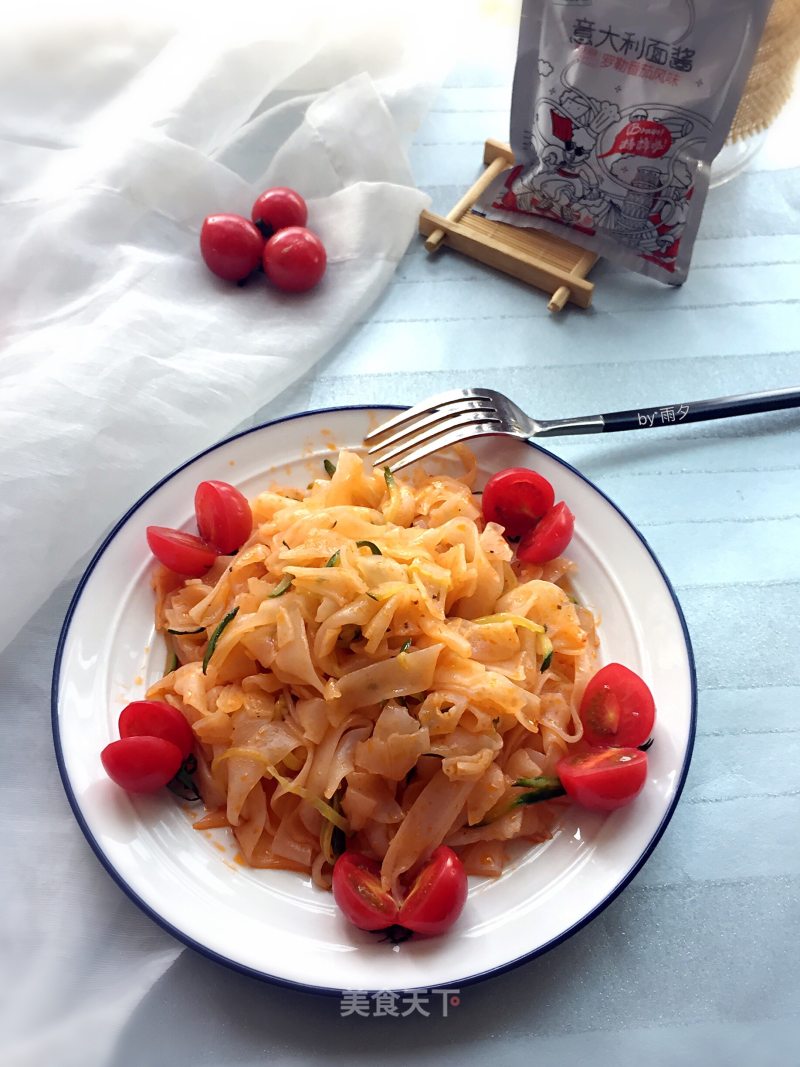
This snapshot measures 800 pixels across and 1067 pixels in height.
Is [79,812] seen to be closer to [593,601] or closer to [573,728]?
[573,728]

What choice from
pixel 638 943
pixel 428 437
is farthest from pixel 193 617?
pixel 638 943

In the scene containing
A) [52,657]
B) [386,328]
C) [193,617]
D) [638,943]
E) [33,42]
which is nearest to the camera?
[638,943]

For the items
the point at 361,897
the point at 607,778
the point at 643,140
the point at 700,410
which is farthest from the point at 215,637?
the point at 643,140

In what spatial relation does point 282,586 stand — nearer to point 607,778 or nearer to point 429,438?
point 429,438

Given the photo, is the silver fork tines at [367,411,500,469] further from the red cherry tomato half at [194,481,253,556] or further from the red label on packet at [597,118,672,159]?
the red label on packet at [597,118,672,159]

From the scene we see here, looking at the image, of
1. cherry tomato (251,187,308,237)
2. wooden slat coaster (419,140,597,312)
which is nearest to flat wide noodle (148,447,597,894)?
wooden slat coaster (419,140,597,312)
